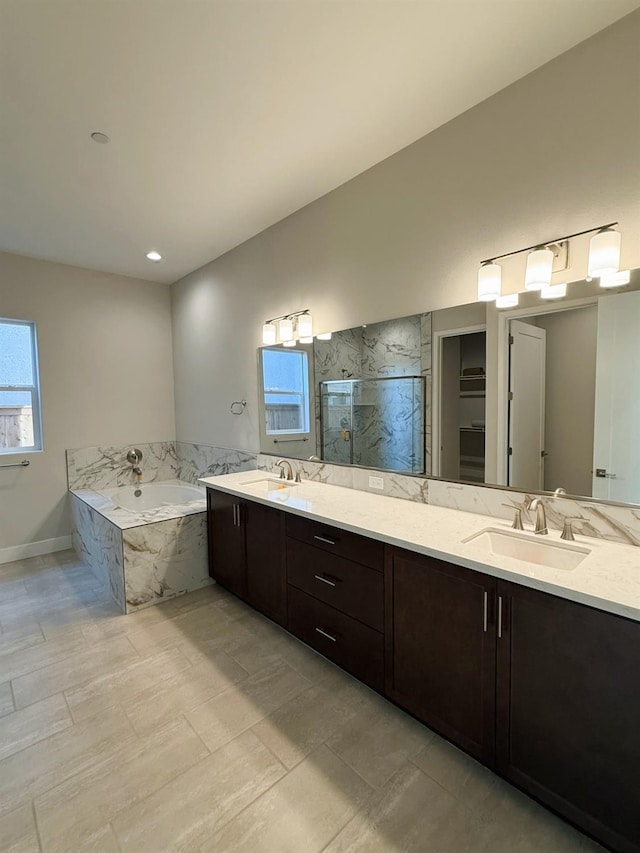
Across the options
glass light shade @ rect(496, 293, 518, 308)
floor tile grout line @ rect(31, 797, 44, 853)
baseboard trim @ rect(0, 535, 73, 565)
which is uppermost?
glass light shade @ rect(496, 293, 518, 308)

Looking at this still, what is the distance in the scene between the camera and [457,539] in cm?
168

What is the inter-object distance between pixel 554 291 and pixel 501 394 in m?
0.50

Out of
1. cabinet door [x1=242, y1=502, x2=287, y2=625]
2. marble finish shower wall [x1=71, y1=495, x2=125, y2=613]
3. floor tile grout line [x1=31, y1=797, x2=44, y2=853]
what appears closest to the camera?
floor tile grout line [x1=31, y1=797, x2=44, y2=853]

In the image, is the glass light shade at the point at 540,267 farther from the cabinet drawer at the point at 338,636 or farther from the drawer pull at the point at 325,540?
the cabinet drawer at the point at 338,636

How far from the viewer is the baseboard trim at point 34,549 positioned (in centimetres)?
378

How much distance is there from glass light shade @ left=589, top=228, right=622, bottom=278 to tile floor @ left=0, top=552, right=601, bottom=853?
1.99 meters

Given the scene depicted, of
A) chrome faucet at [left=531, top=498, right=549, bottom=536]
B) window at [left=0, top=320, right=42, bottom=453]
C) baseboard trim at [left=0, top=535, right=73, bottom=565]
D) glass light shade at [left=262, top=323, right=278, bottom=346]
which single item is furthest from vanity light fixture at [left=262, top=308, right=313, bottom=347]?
baseboard trim at [left=0, top=535, right=73, bottom=565]

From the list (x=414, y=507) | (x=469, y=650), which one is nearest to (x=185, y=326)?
(x=414, y=507)

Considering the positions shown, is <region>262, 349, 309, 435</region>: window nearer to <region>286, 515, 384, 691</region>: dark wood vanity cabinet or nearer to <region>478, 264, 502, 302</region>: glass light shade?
<region>286, 515, 384, 691</region>: dark wood vanity cabinet

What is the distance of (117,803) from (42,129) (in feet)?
9.94

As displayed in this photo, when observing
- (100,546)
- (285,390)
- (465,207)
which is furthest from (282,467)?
(465,207)

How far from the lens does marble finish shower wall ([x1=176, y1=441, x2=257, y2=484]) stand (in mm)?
3729

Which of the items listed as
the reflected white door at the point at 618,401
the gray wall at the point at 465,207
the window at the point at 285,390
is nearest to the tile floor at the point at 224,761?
the reflected white door at the point at 618,401

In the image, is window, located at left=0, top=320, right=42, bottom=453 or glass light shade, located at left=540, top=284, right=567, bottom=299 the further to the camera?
window, located at left=0, top=320, right=42, bottom=453
